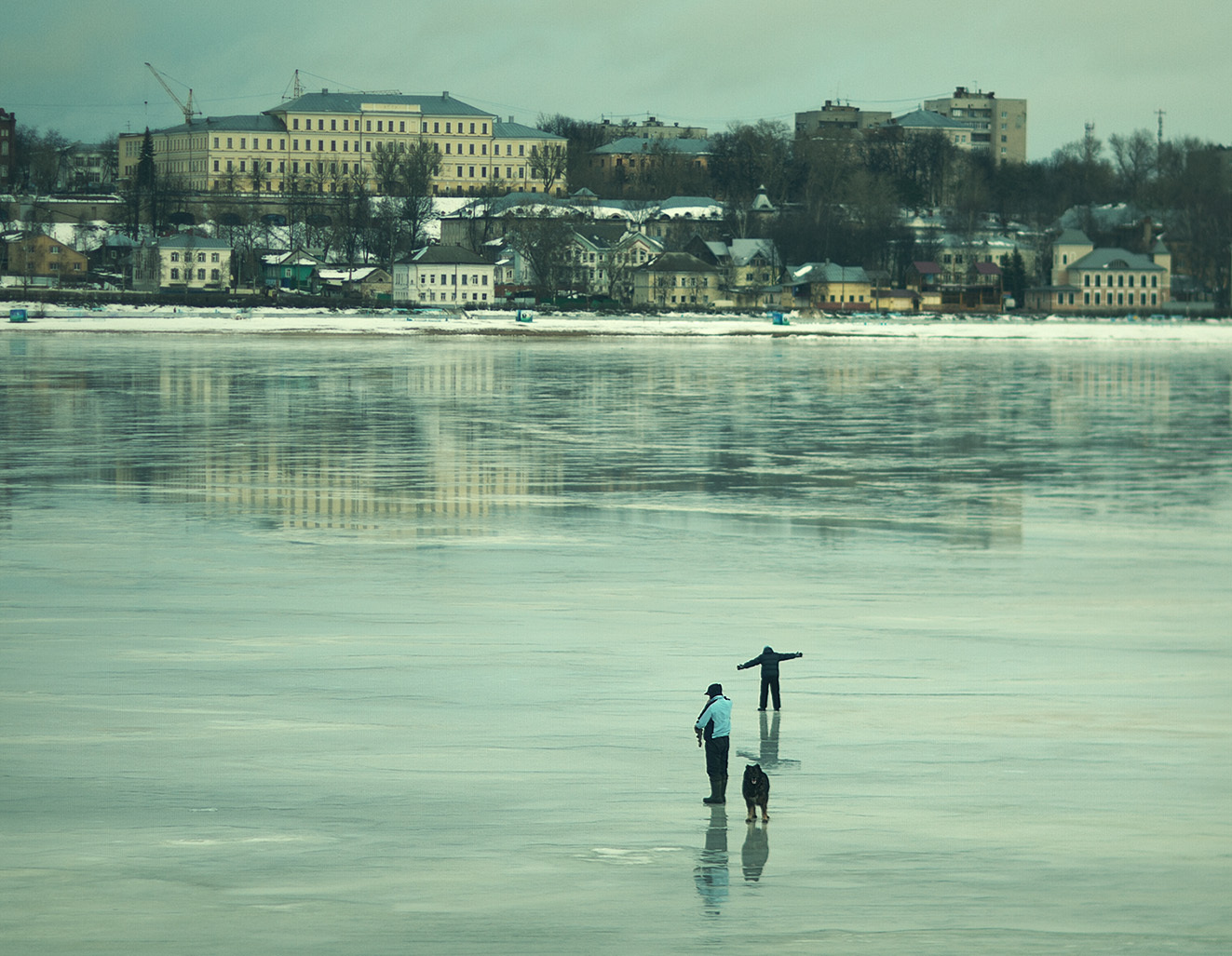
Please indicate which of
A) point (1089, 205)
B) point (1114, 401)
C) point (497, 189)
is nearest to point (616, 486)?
point (1114, 401)

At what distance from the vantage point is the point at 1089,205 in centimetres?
17188

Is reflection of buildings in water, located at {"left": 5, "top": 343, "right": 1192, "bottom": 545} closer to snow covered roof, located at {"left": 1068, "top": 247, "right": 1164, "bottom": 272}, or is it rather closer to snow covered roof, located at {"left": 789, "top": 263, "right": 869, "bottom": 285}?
snow covered roof, located at {"left": 789, "top": 263, "right": 869, "bottom": 285}

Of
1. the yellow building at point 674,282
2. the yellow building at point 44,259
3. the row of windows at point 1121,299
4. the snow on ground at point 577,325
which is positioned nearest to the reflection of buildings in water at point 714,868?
the snow on ground at point 577,325

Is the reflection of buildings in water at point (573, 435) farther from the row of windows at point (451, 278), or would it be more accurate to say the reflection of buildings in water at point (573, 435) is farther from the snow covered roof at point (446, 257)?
the snow covered roof at point (446, 257)

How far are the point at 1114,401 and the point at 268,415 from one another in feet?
66.9

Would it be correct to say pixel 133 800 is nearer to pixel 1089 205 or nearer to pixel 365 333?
pixel 365 333

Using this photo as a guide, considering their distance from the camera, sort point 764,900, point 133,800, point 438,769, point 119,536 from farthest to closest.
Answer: point 119,536, point 438,769, point 133,800, point 764,900

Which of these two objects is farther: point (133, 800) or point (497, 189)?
point (497, 189)

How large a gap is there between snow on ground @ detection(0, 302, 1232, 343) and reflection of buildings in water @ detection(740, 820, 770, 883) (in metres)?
81.7

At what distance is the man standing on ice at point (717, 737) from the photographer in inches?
403

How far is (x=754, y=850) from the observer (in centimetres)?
959

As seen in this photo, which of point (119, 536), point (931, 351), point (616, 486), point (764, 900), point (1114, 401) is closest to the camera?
point (764, 900)

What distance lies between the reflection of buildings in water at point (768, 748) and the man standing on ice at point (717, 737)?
963 millimetres

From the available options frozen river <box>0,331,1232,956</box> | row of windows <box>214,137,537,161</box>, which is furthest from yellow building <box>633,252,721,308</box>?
frozen river <box>0,331,1232,956</box>
